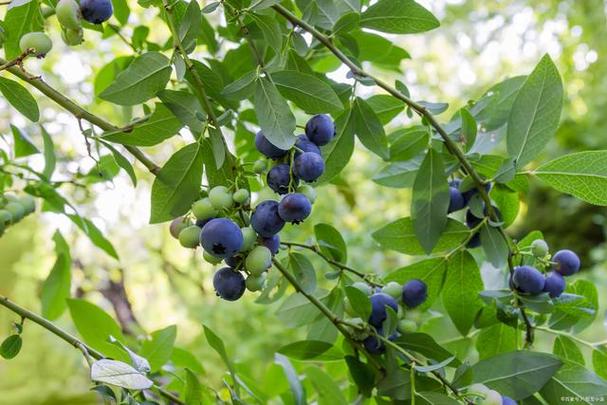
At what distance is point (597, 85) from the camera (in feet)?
13.7

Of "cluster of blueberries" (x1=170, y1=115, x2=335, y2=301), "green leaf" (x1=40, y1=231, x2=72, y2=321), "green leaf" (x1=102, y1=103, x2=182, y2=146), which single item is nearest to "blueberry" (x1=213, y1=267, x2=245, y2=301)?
"cluster of blueberries" (x1=170, y1=115, x2=335, y2=301)

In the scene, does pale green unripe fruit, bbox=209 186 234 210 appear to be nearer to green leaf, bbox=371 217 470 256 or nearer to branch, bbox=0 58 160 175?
branch, bbox=0 58 160 175

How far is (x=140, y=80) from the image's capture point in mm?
419

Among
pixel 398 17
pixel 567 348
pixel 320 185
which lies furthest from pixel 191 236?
pixel 567 348

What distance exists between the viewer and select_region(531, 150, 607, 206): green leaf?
498 millimetres

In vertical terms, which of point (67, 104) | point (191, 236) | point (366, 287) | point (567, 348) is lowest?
point (567, 348)

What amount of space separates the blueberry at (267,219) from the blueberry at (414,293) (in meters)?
0.19

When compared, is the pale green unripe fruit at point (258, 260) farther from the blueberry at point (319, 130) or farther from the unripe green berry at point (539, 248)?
the unripe green berry at point (539, 248)

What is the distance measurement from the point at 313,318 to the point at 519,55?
4665mm

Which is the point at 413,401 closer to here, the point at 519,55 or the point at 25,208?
the point at 25,208

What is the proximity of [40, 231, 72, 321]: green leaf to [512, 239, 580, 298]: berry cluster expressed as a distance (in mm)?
445

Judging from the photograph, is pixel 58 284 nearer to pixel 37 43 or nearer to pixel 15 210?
pixel 15 210

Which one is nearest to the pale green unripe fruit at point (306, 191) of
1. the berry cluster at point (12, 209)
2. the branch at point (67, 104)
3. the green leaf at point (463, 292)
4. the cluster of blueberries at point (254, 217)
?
the cluster of blueberries at point (254, 217)

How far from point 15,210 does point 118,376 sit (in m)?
0.29
